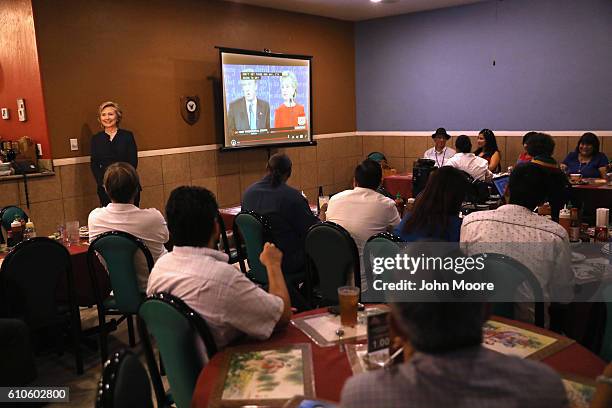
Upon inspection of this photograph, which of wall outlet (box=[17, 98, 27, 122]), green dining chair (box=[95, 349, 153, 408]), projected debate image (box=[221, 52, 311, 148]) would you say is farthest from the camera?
projected debate image (box=[221, 52, 311, 148])

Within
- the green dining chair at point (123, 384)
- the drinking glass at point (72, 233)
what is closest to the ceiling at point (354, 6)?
the drinking glass at point (72, 233)

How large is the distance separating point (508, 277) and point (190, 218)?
128 centimetres

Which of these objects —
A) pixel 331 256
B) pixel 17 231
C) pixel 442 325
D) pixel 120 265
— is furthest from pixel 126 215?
pixel 442 325

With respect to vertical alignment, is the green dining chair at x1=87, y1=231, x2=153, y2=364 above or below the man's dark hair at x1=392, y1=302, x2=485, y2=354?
below

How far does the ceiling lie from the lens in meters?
7.54

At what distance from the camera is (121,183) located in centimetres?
338

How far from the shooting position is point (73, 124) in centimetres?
570

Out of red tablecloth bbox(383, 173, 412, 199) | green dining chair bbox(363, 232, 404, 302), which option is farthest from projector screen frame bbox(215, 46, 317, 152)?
green dining chair bbox(363, 232, 404, 302)

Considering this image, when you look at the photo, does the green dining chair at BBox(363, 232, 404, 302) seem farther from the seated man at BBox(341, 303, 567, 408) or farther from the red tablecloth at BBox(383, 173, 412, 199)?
the red tablecloth at BBox(383, 173, 412, 199)

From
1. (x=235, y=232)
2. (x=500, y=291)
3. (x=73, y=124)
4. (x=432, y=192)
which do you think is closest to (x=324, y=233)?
(x=432, y=192)

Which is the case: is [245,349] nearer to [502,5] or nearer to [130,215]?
[130,215]

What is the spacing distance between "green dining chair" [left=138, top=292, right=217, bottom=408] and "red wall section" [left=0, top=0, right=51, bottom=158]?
4295 millimetres

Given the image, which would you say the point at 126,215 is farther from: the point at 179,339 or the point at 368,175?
the point at 179,339

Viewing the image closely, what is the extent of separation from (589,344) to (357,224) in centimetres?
155
